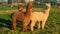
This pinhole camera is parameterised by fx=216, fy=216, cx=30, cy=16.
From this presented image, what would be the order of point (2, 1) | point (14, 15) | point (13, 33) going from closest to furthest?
point (13, 33) < point (14, 15) < point (2, 1)

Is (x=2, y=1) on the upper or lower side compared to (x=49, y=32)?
lower

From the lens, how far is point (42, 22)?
10438 millimetres

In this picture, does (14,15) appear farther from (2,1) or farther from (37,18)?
(2,1)

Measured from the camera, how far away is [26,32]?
944 cm

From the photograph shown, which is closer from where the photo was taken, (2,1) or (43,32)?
(43,32)

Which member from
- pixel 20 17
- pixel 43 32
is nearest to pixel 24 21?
pixel 20 17

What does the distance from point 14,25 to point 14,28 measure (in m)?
0.15

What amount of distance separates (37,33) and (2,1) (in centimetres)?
2049

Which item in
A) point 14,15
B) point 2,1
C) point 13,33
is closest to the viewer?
point 13,33

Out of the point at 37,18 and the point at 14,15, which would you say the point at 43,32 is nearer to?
the point at 37,18

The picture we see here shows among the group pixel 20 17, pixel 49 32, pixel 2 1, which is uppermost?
pixel 20 17

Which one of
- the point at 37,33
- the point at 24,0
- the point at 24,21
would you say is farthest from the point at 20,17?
the point at 24,0

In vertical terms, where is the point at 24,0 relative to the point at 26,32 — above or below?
below

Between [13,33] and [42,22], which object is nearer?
[13,33]
